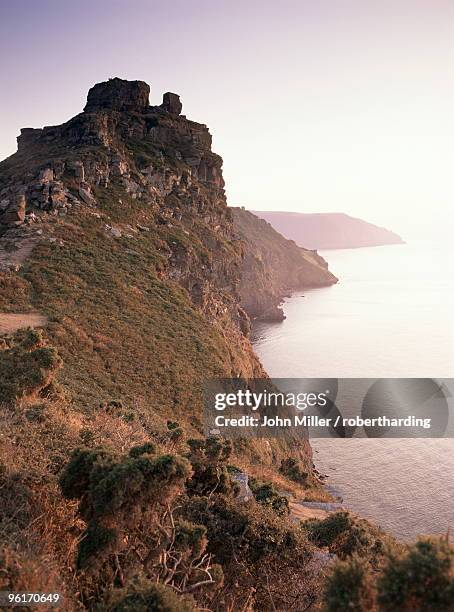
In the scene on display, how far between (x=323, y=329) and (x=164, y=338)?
62535 mm

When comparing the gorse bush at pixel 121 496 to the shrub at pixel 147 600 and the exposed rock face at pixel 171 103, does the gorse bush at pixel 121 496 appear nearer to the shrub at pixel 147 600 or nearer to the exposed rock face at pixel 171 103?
the shrub at pixel 147 600

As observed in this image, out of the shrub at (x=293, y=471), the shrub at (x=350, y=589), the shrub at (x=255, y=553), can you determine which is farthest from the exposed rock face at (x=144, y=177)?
the shrub at (x=350, y=589)

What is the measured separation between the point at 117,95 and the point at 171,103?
8030 mm

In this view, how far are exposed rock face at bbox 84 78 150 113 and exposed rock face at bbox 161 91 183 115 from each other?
11.4ft

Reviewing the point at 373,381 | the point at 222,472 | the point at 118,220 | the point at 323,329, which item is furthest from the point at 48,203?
the point at 323,329

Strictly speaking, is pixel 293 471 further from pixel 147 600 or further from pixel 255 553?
pixel 147 600

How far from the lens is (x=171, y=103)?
2489 inches

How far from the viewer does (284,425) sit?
130 feet

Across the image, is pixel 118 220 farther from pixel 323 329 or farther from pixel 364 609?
pixel 323 329

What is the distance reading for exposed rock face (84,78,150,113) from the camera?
5844 centimetres

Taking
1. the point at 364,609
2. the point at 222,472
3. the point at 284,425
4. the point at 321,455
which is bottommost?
the point at 321,455

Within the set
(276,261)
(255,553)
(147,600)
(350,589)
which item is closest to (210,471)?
(255,553)

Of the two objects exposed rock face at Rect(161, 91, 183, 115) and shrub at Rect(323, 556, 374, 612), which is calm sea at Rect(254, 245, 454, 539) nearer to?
shrub at Rect(323, 556, 374, 612)

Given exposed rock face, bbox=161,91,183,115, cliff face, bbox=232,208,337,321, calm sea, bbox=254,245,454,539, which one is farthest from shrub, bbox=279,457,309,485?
cliff face, bbox=232,208,337,321
